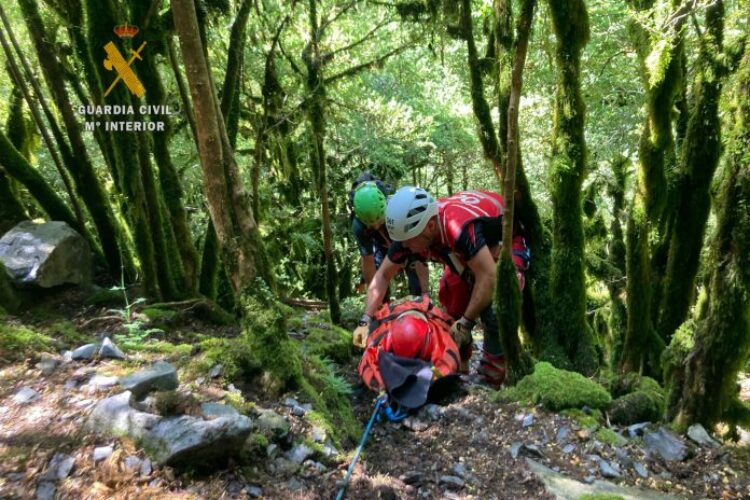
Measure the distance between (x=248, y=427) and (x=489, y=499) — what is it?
67.0 inches

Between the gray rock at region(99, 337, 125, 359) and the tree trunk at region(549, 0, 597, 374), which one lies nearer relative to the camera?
the gray rock at region(99, 337, 125, 359)

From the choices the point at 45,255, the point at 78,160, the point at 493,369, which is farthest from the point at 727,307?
the point at 78,160

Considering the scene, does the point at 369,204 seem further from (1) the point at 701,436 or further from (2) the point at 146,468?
(2) the point at 146,468

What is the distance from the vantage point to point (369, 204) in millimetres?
6691

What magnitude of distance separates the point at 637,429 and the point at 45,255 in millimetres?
7119

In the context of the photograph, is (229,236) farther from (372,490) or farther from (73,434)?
(372,490)

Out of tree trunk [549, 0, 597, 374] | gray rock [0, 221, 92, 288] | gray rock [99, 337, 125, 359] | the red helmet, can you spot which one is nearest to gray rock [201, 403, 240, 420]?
gray rock [99, 337, 125, 359]

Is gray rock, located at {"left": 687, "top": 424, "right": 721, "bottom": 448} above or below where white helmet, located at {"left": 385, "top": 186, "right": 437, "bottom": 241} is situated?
below

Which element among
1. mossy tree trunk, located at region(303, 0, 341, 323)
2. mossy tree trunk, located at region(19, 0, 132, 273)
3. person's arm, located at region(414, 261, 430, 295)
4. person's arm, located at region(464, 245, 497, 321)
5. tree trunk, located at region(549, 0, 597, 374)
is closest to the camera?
tree trunk, located at region(549, 0, 597, 374)

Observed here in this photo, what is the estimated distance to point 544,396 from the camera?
432 cm

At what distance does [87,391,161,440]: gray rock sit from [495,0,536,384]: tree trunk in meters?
2.99

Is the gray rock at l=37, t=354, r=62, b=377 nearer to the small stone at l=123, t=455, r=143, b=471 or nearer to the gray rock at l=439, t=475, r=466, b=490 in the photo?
the small stone at l=123, t=455, r=143, b=471

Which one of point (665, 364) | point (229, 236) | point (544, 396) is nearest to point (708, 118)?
point (665, 364)

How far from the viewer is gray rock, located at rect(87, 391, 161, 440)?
2.80 m
